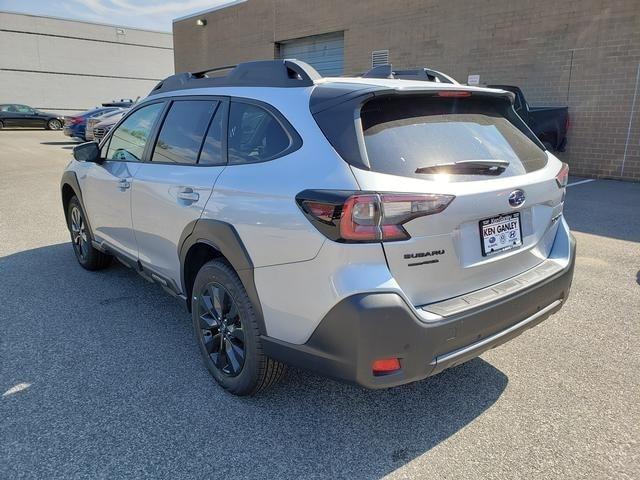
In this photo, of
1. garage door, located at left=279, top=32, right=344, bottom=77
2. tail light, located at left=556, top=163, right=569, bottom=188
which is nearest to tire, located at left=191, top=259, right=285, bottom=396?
tail light, located at left=556, top=163, right=569, bottom=188

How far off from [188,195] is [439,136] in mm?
1537

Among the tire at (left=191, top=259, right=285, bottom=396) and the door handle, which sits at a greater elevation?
the door handle

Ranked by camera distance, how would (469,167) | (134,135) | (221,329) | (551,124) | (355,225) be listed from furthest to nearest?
1. (551,124)
2. (134,135)
3. (221,329)
4. (469,167)
5. (355,225)

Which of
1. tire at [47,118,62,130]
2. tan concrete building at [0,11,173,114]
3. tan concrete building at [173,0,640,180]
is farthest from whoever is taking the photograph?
tan concrete building at [0,11,173,114]

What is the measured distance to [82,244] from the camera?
5.11 meters

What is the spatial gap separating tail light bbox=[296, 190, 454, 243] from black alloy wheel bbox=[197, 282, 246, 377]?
88 cm

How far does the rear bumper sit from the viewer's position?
213cm

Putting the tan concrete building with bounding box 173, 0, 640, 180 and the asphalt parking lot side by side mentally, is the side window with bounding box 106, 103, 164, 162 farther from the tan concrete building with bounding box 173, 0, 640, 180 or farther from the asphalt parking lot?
the tan concrete building with bounding box 173, 0, 640, 180

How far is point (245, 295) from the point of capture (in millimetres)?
2637

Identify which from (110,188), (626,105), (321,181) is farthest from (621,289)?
(626,105)

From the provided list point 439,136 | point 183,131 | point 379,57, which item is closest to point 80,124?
point 379,57

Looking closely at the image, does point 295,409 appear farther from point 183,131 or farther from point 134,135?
Result: point 134,135

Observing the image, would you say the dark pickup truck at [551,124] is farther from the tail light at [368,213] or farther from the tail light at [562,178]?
A: the tail light at [368,213]

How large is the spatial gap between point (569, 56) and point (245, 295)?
39.2 feet
